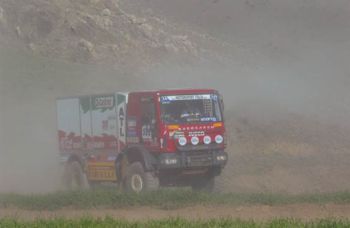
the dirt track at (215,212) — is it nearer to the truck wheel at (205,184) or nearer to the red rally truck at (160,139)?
the red rally truck at (160,139)

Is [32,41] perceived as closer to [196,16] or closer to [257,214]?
[196,16]

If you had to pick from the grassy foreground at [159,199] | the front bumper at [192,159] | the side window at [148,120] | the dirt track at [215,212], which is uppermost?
the side window at [148,120]

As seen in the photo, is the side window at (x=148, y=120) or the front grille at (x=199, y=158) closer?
the side window at (x=148, y=120)

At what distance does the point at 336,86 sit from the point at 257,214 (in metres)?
29.2

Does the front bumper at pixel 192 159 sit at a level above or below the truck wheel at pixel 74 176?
above

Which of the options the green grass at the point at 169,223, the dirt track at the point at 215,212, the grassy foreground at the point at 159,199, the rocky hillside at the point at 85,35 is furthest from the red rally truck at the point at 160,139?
the rocky hillside at the point at 85,35

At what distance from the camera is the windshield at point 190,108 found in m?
22.8

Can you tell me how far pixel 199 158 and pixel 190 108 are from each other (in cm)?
132

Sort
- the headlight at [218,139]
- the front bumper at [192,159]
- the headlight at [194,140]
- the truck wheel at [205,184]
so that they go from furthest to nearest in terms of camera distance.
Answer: the truck wheel at [205,184] < the headlight at [218,139] < the headlight at [194,140] < the front bumper at [192,159]

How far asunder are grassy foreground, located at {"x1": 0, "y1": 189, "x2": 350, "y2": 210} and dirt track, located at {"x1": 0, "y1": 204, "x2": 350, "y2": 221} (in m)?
0.40

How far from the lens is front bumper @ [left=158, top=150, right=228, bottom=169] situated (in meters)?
22.6

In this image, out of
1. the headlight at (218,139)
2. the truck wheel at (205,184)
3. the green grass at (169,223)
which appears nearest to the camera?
the green grass at (169,223)

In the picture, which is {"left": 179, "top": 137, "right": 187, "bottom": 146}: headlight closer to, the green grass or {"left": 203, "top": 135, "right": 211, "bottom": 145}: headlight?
{"left": 203, "top": 135, "right": 211, "bottom": 145}: headlight

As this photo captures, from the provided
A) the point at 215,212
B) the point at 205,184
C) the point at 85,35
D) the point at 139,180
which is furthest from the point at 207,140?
the point at 85,35
